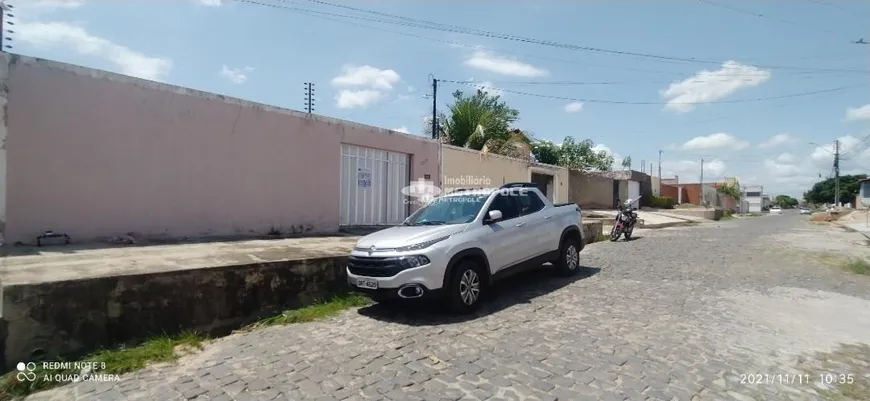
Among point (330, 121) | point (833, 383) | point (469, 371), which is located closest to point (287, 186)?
point (330, 121)

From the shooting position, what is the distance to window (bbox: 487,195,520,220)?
6.64 metres

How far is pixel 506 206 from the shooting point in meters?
6.83

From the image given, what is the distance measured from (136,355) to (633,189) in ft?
107

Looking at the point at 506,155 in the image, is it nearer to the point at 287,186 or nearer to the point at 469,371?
the point at 287,186

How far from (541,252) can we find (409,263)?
2785 millimetres

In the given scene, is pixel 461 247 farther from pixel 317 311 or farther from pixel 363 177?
→ pixel 363 177

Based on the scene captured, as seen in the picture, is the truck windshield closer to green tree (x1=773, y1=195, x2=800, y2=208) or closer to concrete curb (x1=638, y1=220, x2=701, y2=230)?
concrete curb (x1=638, y1=220, x2=701, y2=230)

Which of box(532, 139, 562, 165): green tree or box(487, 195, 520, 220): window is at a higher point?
box(532, 139, 562, 165): green tree

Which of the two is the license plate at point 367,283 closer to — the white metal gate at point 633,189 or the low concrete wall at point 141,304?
the low concrete wall at point 141,304

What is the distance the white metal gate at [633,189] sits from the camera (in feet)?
103

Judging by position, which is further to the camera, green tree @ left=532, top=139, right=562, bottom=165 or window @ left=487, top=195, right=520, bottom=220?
green tree @ left=532, top=139, right=562, bottom=165

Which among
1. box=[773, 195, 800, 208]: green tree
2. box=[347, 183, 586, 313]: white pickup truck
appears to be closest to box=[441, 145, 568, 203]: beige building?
box=[347, 183, 586, 313]: white pickup truck

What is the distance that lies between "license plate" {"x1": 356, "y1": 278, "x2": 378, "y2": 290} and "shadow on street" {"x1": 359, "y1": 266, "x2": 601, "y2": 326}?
1.57ft

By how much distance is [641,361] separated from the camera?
413 centimetres
